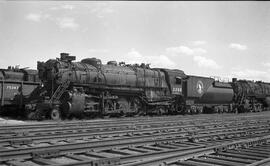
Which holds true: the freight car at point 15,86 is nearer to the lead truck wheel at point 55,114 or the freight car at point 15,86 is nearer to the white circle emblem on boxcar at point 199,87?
the lead truck wheel at point 55,114

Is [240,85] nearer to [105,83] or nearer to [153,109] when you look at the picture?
[153,109]

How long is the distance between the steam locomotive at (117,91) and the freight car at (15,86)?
5.54ft

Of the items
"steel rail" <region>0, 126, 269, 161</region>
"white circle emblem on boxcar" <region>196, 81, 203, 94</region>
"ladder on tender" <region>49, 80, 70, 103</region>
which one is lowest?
"steel rail" <region>0, 126, 269, 161</region>

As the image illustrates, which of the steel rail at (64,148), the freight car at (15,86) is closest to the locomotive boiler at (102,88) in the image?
the freight car at (15,86)

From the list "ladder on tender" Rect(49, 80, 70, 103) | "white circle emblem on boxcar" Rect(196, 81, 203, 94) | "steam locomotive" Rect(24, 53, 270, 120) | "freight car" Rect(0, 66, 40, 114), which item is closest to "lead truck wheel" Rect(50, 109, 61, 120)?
"steam locomotive" Rect(24, 53, 270, 120)

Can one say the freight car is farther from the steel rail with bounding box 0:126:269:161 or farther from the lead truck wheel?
the steel rail with bounding box 0:126:269:161

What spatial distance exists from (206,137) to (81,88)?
10738 mm

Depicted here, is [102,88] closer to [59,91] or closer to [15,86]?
[59,91]

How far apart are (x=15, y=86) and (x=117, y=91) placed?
275 inches

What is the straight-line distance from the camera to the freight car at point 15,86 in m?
20.8

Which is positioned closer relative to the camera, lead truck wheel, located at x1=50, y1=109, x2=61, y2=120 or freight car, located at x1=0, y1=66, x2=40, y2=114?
lead truck wheel, located at x1=50, y1=109, x2=61, y2=120

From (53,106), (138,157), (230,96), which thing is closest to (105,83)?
(53,106)

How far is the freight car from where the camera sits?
68.1 feet

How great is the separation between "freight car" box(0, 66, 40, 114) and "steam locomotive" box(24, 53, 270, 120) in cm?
169
